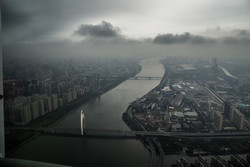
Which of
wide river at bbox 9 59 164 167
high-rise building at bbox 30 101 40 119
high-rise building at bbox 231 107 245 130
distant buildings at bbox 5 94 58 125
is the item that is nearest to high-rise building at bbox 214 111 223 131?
high-rise building at bbox 231 107 245 130

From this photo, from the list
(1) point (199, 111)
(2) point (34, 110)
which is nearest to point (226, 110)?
(1) point (199, 111)

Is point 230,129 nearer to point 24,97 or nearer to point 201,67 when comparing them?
point 201,67

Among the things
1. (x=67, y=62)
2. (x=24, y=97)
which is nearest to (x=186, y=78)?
(x=67, y=62)

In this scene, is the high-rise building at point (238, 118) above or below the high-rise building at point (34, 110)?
above

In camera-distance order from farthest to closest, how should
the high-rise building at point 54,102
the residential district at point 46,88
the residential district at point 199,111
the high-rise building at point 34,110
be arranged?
the high-rise building at point 54,102, the high-rise building at point 34,110, the residential district at point 46,88, the residential district at point 199,111

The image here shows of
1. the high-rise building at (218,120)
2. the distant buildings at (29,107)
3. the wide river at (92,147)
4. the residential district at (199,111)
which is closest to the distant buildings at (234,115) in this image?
the residential district at (199,111)

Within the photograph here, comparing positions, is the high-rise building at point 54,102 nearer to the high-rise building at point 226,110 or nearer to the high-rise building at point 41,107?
the high-rise building at point 41,107

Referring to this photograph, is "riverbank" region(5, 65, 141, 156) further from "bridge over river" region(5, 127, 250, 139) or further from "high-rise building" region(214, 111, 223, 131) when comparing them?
"high-rise building" region(214, 111, 223, 131)

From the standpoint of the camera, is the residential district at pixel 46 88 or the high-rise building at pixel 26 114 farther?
the high-rise building at pixel 26 114
